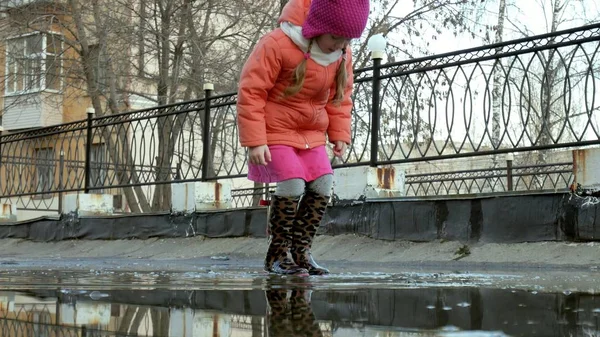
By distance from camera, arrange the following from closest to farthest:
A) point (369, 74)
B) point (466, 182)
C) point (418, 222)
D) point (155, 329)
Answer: point (155, 329) < point (418, 222) < point (369, 74) < point (466, 182)

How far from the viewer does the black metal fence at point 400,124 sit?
21.9 feet

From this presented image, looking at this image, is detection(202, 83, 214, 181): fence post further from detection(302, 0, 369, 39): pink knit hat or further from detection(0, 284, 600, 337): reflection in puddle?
detection(0, 284, 600, 337): reflection in puddle

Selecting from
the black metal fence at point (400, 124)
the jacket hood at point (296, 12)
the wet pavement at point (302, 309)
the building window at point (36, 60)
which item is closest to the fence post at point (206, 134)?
the black metal fence at point (400, 124)

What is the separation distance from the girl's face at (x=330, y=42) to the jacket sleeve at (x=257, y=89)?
22 cm

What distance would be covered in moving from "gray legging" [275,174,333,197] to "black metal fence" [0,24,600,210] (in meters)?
2.48

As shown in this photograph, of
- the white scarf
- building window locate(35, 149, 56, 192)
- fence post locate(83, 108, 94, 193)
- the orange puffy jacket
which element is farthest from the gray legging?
building window locate(35, 149, 56, 192)

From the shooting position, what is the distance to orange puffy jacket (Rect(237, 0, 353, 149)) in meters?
4.24

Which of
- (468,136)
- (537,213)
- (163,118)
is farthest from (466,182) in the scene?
(537,213)

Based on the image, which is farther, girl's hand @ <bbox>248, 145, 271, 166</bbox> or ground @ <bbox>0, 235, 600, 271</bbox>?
ground @ <bbox>0, 235, 600, 271</bbox>

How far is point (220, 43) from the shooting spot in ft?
64.8

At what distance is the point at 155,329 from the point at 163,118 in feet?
28.1

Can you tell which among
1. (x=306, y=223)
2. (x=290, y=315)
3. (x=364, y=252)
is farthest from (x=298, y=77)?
(x=364, y=252)

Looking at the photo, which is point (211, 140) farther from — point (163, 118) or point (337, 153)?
point (337, 153)

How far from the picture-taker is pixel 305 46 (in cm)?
430
